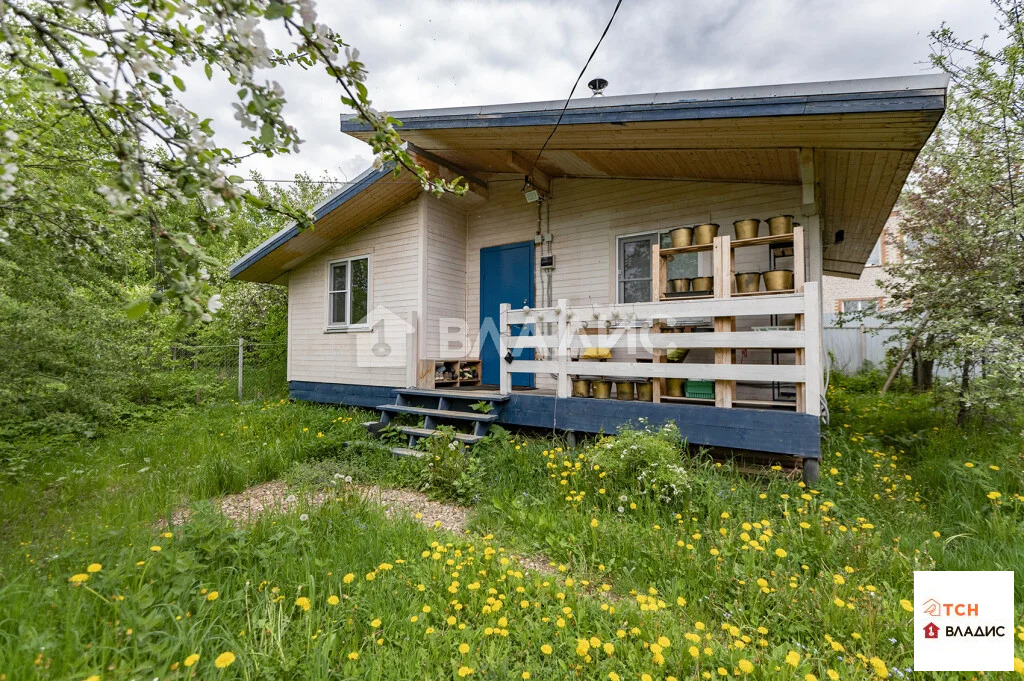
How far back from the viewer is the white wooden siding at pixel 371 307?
6.70 meters

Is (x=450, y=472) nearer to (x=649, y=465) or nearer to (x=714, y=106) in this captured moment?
(x=649, y=465)

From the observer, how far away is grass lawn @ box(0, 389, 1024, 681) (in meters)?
1.90

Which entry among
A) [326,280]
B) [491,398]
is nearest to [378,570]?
[491,398]

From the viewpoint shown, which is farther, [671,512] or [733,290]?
[733,290]

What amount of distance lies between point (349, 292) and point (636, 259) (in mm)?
4764

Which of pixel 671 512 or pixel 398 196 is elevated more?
pixel 398 196

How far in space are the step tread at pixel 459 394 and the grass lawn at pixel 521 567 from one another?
0.88m

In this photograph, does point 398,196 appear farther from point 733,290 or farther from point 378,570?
point 378,570

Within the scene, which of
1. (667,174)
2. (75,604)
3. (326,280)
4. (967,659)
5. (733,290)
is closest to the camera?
(967,659)

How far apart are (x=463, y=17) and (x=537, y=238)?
3.07m

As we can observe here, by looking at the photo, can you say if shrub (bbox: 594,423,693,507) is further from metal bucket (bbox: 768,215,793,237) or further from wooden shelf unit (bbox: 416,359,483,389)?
wooden shelf unit (bbox: 416,359,483,389)

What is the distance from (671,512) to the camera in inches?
129

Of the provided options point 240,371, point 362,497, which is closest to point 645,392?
point 362,497

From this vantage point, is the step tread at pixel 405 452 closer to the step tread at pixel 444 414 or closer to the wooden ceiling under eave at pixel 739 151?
the step tread at pixel 444 414
